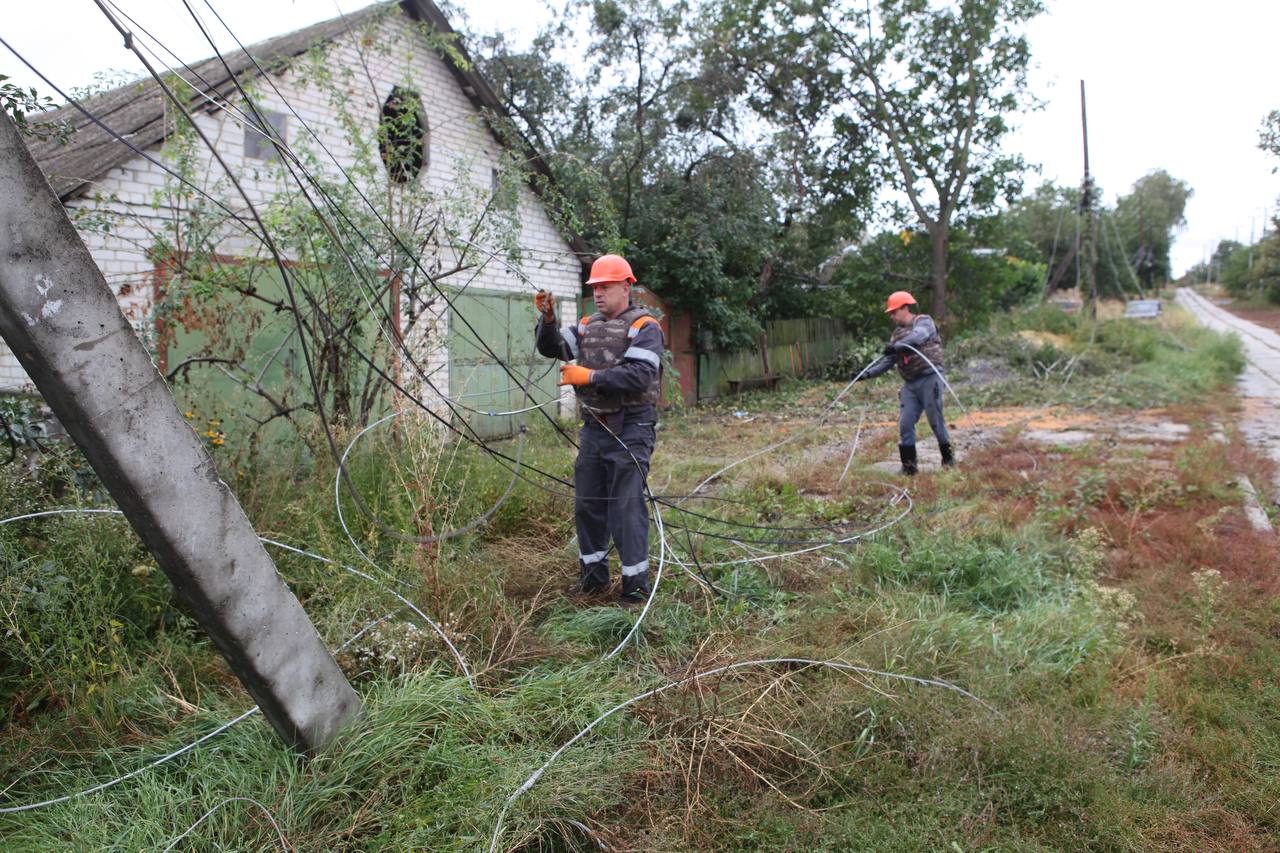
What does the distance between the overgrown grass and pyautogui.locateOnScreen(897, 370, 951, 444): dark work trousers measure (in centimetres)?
236

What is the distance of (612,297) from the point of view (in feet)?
15.2

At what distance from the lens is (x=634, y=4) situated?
16.4 m

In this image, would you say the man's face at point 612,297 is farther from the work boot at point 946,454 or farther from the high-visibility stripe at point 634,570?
the work boot at point 946,454

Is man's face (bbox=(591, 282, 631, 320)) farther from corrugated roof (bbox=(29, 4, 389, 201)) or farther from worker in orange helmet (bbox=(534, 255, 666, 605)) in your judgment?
corrugated roof (bbox=(29, 4, 389, 201))

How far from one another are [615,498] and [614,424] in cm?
40

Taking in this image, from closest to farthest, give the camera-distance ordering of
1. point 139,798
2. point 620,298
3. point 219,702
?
point 139,798, point 219,702, point 620,298

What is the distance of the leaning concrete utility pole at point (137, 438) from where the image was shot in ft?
6.36

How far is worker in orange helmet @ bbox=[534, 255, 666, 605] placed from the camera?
442 centimetres

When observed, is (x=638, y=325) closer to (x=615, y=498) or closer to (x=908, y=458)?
(x=615, y=498)

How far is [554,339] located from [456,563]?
1.41m

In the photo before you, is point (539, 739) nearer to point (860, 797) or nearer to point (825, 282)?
point (860, 797)

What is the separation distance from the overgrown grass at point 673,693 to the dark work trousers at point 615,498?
0.86ft

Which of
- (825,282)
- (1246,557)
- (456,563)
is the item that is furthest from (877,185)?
(456,563)

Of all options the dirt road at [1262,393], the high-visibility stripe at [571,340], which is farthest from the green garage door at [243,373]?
the dirt road at [1262,393]
